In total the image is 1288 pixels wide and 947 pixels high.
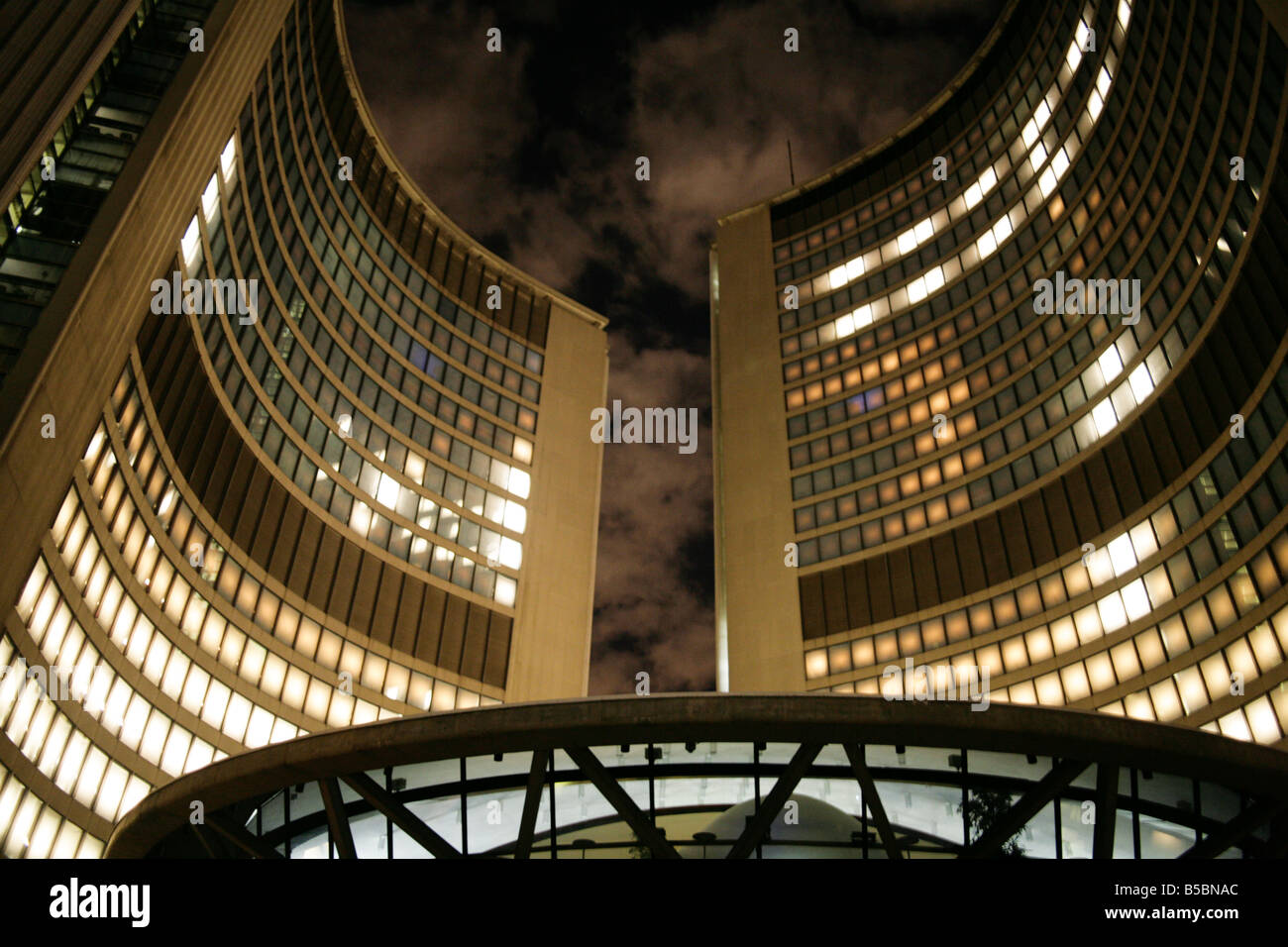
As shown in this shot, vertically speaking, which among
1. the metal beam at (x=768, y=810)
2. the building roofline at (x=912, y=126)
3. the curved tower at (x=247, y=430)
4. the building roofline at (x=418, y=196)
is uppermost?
the building roofline at (x=912, y=126)

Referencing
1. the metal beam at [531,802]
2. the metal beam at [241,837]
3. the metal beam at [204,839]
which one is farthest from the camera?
the metal beam at [204,839]

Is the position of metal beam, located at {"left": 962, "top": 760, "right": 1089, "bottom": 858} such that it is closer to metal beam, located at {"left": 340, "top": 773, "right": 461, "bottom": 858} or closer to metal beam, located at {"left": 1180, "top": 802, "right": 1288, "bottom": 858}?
metal beam, located at {"left": 1180, "top": 802, "right": 1288, "bottom": 858}

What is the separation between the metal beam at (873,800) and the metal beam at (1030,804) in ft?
5.39

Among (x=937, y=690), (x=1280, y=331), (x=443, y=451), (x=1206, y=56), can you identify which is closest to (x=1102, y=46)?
(x=1206, y=56)

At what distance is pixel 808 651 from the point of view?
62.4 metres

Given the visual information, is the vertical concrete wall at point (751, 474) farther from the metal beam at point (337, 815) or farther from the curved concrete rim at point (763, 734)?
the metal beam at point (337, 815)

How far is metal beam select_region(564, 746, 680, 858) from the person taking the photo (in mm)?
18203

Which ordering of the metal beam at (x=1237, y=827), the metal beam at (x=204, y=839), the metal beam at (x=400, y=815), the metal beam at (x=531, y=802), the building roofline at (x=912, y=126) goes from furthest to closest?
1. the building roofline at (x=912, y=126)
2. the metal beam at (x=204, y=839)
3. the metal beam at (x=400, y=815)
4. the metal beam at (x=1237, y=827)
5. the metal beam at (x=531, y=802)

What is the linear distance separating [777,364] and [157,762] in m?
51.1

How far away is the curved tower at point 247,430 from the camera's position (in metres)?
32.9

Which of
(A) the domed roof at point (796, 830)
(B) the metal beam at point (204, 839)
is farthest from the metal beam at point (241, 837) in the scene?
(A) the domed roof at point (796, 830)

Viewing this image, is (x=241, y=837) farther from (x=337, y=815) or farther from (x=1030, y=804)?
(x=1030, y=804)

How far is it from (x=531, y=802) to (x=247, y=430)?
37.6 metres
